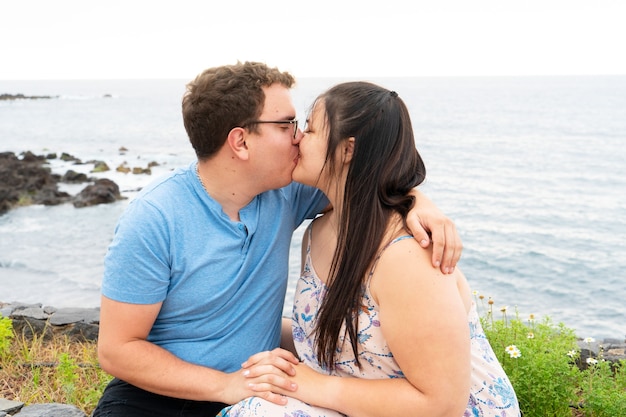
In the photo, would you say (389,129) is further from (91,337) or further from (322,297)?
(91,337)

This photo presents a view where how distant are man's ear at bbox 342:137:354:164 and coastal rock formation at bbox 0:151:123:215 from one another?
74.7 ft

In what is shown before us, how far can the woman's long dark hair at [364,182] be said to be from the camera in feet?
8.36

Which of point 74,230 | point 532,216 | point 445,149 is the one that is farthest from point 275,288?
point 445,149

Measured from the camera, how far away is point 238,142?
10.2 ft

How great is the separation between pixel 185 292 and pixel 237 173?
620 mm

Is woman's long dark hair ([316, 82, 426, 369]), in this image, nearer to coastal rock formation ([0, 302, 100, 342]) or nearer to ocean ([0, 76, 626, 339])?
ocean ([0, 76, 626, 339])

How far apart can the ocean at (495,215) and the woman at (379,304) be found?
1.17ft

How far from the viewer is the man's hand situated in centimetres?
238

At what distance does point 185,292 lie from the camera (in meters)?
3.00

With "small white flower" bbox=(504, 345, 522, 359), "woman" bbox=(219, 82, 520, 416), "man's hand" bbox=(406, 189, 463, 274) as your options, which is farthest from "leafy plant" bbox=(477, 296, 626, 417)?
"man's hand" bbox=(406, 189, 463, 274)

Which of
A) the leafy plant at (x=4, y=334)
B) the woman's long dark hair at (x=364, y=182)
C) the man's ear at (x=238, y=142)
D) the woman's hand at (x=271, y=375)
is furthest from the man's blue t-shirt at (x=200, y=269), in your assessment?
the leafy plant at (x=4, y=334)

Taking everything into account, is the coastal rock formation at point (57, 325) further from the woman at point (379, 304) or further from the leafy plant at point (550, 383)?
the leafy plant at point (550, 383)

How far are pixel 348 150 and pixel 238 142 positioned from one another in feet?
2.25

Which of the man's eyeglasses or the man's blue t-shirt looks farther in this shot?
the man's eyeglasses
